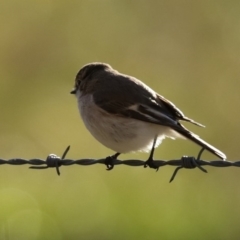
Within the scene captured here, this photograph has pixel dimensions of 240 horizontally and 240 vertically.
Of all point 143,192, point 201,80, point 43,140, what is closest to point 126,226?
point 143,192

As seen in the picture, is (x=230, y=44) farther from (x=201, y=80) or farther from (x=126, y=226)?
(x=126, y=226)

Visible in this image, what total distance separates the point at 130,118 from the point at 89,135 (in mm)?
6219

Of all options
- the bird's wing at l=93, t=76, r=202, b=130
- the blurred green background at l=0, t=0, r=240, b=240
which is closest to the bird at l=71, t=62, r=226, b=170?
the bird's wing at l=93, t=76, r=202, b=130

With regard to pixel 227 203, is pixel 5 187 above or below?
below

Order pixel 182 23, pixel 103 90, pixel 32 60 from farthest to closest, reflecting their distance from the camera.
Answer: pixel 182 23
pixel 32 60
pixel 103 90

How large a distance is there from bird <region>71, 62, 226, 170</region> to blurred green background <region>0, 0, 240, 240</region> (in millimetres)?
1713

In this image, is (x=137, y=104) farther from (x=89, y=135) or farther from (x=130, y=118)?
(x=89, y=135)

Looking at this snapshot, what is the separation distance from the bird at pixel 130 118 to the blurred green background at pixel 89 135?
1713 millimetres

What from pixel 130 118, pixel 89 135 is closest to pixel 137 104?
pixel 130 118

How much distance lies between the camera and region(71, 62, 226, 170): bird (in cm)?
725

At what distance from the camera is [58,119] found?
14.4m

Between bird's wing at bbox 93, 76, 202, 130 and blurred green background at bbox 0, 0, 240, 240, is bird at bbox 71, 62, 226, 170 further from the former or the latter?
blurred green background at bbox 0, 0, 240, 240

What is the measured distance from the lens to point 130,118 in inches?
289

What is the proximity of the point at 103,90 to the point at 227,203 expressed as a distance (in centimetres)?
351
